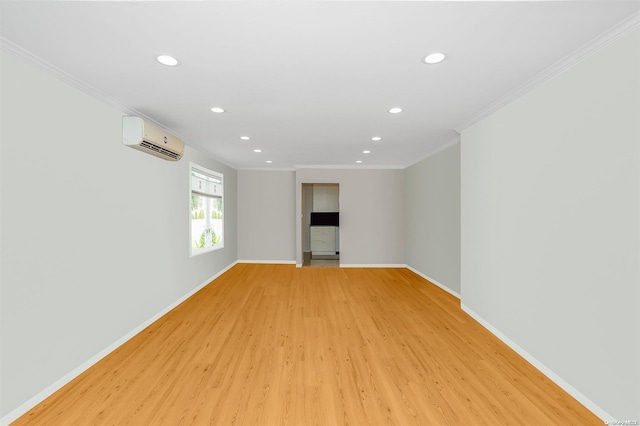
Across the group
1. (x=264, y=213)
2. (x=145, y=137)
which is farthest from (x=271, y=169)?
(x=145, y=137)

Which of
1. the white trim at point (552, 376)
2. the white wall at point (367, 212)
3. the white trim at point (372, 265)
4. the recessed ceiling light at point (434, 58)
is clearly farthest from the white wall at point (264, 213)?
the recessed ceiling light at point (434, 58)

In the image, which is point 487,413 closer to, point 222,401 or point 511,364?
point 511,364

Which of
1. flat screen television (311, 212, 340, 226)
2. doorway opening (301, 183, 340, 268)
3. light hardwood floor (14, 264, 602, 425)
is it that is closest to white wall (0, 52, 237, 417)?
light hardwood floor (14, 264, 602, 425)

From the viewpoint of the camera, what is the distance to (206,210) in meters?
5.49

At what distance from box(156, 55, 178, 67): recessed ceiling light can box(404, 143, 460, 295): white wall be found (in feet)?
12.9

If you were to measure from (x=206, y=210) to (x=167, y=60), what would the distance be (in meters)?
3.79

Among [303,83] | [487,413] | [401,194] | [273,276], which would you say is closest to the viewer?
[487,413]

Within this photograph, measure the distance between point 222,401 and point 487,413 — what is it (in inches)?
72.0

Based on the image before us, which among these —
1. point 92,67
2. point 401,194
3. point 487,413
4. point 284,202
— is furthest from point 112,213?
point 401,194

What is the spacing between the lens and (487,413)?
1914 mm

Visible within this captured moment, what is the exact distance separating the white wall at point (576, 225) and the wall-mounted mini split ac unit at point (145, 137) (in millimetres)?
3650

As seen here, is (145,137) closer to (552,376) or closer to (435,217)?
(552,376)

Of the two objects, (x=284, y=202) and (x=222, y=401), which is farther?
(x=284, y=202)

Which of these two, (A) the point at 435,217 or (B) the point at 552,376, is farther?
(A) the point at 435,217
